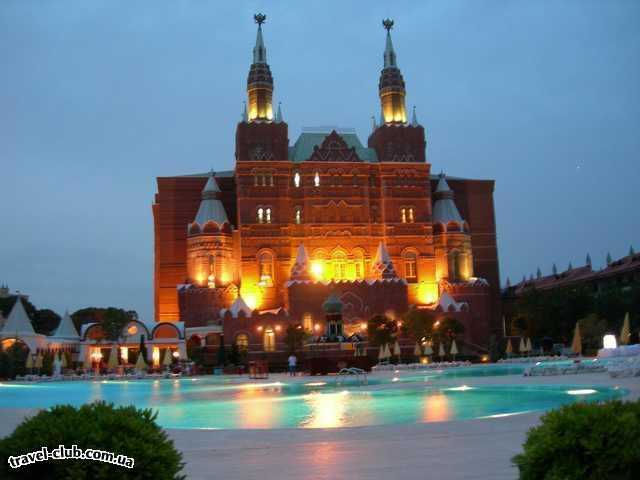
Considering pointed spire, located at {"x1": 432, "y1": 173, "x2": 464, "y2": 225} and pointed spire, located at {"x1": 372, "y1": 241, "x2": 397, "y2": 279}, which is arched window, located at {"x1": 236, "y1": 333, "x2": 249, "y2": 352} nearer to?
pointed spire, located at {"x1": 372, "y1": 241, "x2": 397, "y2": 279}

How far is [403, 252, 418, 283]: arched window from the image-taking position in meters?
72.2

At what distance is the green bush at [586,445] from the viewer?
5445 millimetres

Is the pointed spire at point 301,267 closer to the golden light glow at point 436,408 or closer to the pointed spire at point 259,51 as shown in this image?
the pointed spire at point 259,51

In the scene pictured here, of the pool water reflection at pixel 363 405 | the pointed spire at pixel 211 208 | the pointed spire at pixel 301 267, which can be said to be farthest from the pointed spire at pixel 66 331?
the pool water reflection at pixel 363 405

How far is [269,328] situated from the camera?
6450 cm

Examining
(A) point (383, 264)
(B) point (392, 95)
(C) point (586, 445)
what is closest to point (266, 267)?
(A) point (383, 264)

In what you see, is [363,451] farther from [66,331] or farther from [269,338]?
[66,331]

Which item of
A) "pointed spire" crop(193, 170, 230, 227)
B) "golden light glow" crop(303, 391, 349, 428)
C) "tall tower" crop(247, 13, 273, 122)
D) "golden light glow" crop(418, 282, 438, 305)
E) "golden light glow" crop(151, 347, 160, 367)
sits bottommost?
A: "golden light glow" crop(303, 391, 349, 428)

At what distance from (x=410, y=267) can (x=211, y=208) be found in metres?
20.1

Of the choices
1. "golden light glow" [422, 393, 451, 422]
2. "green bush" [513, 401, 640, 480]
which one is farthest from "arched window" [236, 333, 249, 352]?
"green bush" [513, 401, 640, 480]

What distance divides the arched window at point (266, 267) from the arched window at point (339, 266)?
6.13 meters

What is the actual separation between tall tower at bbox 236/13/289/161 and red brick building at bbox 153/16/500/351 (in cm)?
11

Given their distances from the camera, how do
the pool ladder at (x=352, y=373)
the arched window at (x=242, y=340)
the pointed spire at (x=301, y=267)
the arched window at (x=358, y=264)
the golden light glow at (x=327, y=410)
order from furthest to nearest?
the arched window at (x=358, y=264), the pointed spire at (x=301, y=267), the arched window at (x=242, y=340), the pool ladder at (x=352, y=373), the golden light glow at (x=327, y=410)

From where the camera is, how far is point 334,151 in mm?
73000
